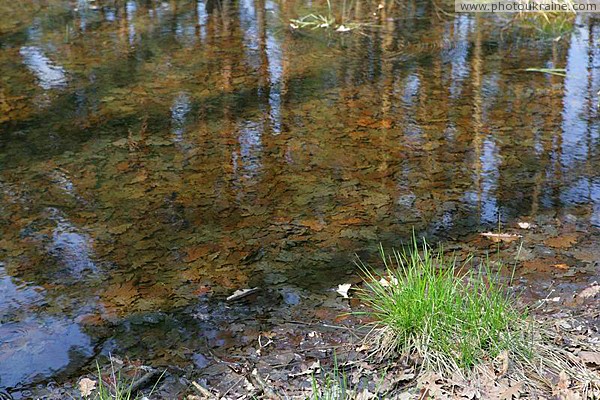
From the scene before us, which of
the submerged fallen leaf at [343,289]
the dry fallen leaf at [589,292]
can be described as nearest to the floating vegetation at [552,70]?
the dry fallen leaf at [589,292]

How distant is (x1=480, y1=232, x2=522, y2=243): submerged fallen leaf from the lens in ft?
13.4

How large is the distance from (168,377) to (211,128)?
2.92 meters

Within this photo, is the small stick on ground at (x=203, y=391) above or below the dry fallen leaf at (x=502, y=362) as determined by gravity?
below

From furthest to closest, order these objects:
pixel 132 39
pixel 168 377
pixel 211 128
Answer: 1. pixel 132 39
2. pixel 211 128
3. pixel 168 377

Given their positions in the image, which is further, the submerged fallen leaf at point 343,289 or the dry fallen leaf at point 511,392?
the submerged fallen leaf at point 343,289

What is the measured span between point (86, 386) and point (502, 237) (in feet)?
8.10

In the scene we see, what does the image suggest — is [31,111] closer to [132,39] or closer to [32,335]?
[132,39]

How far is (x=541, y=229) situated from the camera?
4184 mm

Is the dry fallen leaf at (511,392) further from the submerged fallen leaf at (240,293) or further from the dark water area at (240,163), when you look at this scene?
the submerged fallen leaf at (240,293)

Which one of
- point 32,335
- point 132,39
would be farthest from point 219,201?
point 132,39

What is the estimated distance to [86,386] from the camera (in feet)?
9.62

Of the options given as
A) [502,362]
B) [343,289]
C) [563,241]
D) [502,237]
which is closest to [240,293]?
[343,289]

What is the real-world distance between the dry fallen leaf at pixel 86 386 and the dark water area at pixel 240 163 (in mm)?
116

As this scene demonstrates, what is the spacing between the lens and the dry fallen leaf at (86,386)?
288 cm
